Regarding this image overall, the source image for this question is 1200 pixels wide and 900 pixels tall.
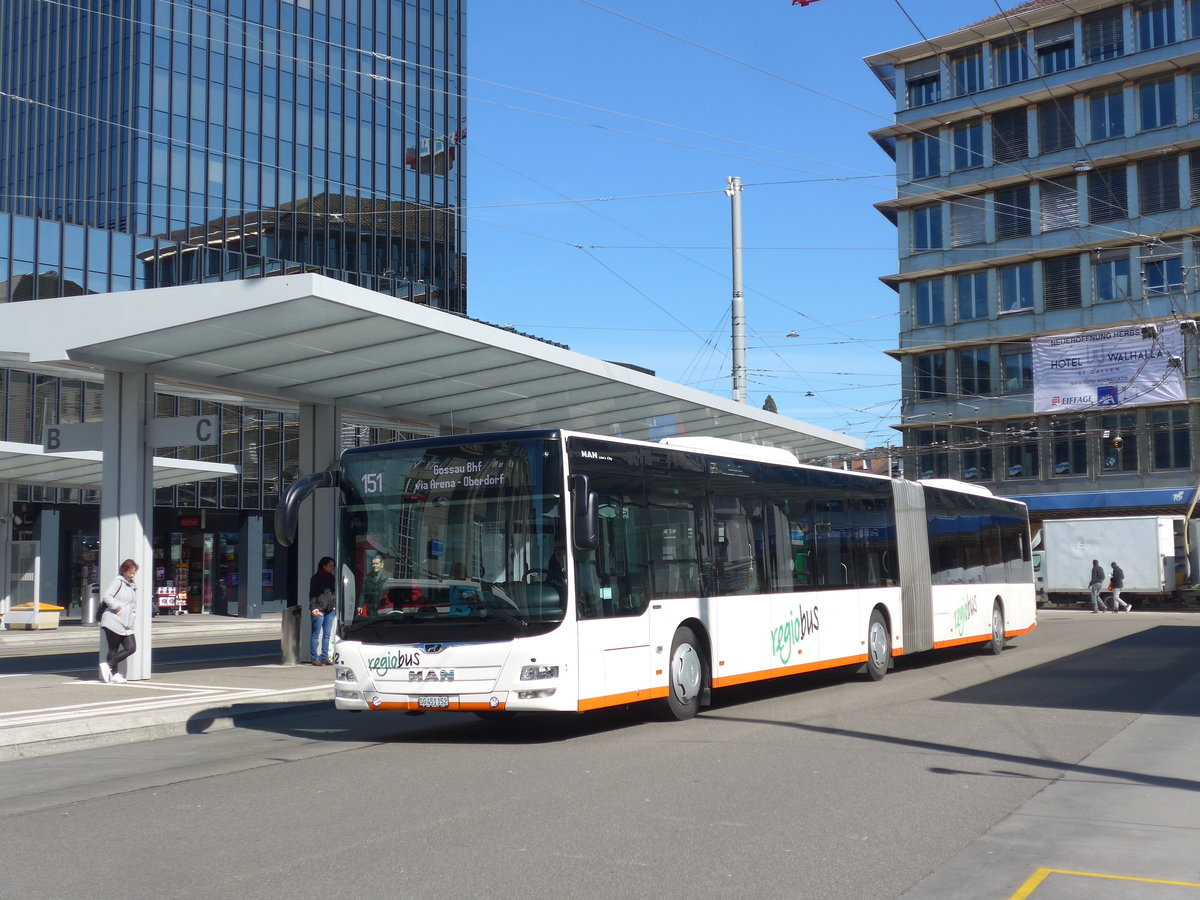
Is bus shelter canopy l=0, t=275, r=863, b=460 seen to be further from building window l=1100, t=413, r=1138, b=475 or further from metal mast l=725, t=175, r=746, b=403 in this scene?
building window l=1100, t=413, r=1138, b=475

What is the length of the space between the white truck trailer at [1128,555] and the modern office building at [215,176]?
2473cm

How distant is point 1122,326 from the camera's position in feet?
166

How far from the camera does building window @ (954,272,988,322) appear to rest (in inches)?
2235

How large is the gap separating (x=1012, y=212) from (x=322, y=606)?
45.0 meters

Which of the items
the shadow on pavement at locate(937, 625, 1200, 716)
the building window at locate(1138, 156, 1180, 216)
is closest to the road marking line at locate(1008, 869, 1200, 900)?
the shadow on pavement at locate(937, 625, 1200, 716)

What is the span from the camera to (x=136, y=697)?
14.6m

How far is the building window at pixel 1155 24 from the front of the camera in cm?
5191

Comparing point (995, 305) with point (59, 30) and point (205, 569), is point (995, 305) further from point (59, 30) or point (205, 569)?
point (59, 30)

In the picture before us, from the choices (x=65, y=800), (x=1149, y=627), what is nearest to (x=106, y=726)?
(x=65, y=800)

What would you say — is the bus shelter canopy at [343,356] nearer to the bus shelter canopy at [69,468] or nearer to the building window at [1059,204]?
the bus shelter canopy at [69,468]

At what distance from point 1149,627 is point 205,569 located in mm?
34458

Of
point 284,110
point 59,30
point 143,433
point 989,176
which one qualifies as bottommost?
point 143,433

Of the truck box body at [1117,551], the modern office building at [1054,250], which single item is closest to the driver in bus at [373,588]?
the truck box body at [1117,551]

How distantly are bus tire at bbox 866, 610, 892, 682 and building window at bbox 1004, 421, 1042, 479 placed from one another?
1510 inches
